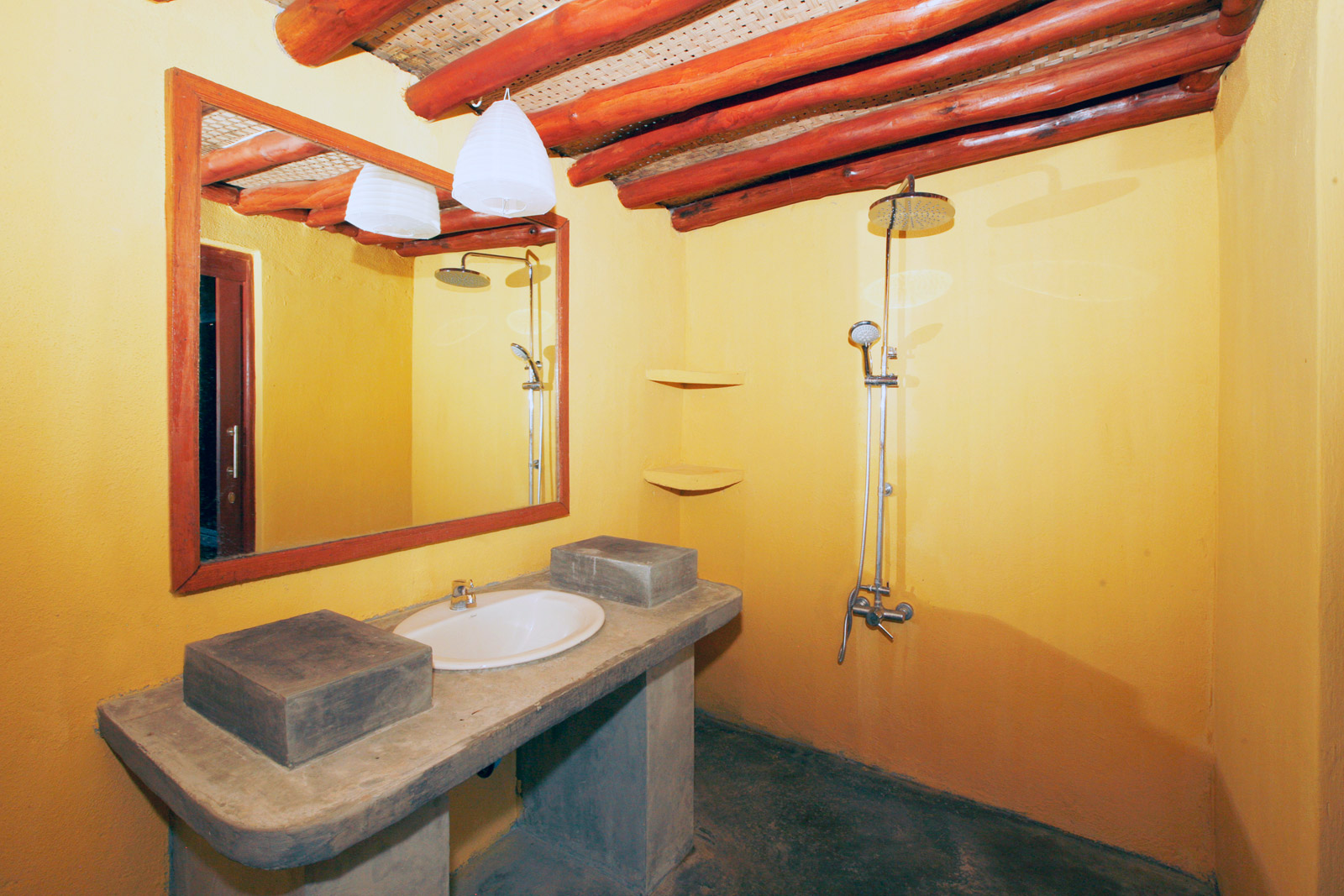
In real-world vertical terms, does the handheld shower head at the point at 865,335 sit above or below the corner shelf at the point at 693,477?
above

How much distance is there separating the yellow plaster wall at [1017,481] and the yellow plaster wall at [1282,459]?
0.11m

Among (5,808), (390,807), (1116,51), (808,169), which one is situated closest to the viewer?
(390,807)

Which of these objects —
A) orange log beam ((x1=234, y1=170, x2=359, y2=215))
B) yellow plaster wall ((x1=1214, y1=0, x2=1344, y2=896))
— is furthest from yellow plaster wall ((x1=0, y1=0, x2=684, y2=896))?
yellow plaster wall ((x1=1214, y1=0, x2=1344, y2=896))

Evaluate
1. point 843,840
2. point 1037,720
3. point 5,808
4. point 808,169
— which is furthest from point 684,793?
point 808,169

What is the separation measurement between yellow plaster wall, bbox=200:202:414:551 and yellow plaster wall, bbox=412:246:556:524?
5 cm

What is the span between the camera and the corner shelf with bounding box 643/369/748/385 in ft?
7.64

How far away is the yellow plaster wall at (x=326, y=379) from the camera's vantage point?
1.28m

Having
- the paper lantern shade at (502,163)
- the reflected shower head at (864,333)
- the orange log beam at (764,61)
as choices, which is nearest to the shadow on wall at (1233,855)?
the reflected shower head at (864,333)

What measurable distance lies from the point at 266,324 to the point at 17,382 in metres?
0.40

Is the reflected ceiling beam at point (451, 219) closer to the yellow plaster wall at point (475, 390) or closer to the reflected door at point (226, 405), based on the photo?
the yellow plaster wall at point (475, 390)

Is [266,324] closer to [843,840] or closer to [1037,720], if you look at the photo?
[843,840]

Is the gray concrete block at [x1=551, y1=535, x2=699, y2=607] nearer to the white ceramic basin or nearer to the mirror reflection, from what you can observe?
the white ceramic basin

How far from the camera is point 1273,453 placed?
4.13ft

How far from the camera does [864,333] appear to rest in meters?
2.01
